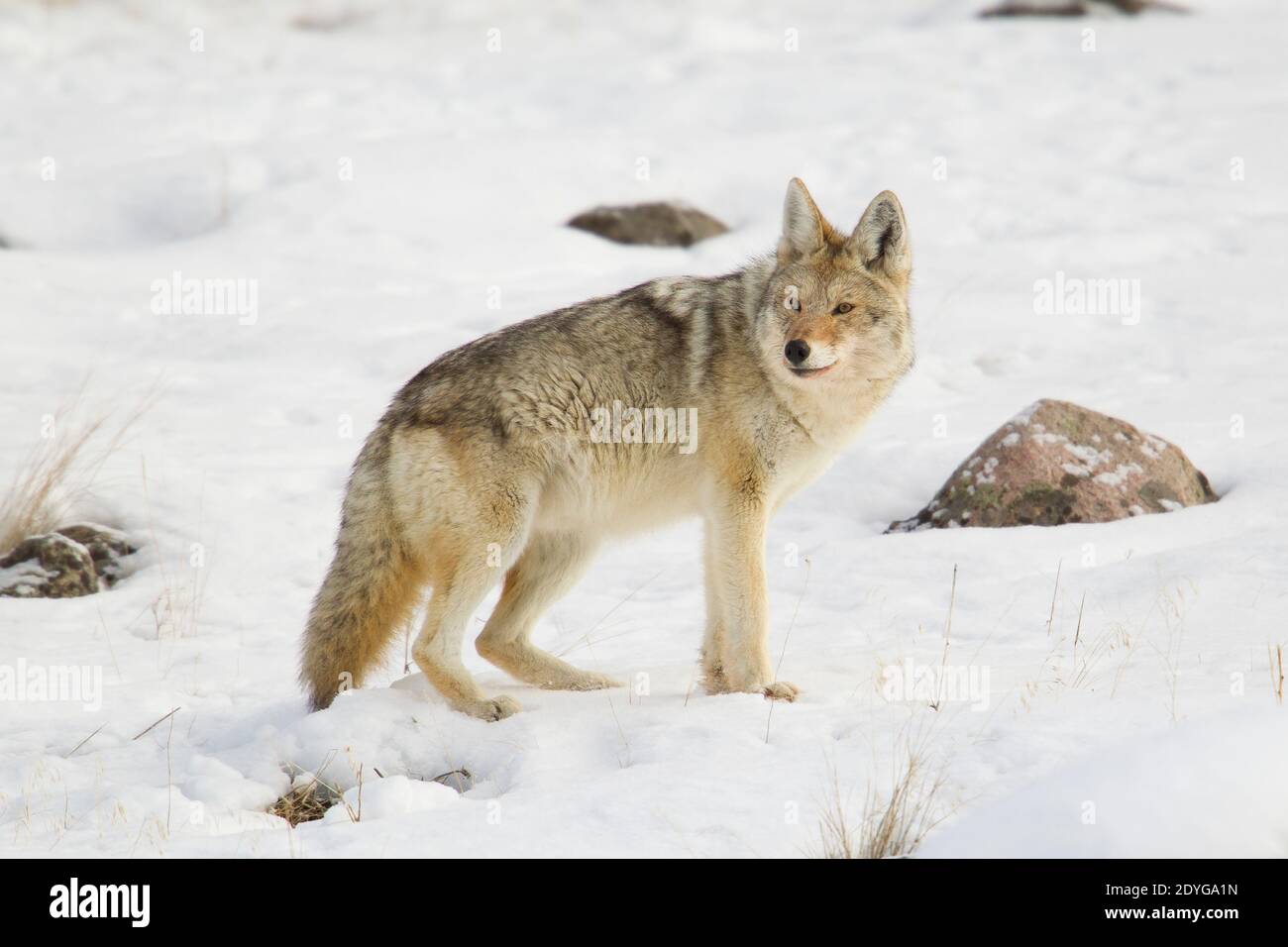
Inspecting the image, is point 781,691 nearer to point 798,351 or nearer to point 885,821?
point 798,351

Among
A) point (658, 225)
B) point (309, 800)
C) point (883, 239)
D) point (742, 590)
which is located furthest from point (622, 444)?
point (658, 225)

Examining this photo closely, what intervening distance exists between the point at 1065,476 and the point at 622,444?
12.5ft

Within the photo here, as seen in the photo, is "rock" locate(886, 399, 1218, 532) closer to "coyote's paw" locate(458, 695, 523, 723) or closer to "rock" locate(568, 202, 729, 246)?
"coyote's paw" locate(458, 695, 523, 723)

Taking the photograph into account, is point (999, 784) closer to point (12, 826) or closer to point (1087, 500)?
point (12, 826)

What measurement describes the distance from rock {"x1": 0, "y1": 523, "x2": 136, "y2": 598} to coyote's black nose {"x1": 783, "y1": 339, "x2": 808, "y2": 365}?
16.9 ft

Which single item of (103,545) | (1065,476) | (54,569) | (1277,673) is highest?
(1065,476)

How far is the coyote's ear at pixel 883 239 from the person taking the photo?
6219 mm

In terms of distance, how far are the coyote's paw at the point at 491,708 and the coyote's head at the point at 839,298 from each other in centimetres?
201

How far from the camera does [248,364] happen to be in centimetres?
1185

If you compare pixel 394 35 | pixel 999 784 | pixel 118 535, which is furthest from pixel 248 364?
pixel 394 35

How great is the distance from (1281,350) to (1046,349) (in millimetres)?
2035

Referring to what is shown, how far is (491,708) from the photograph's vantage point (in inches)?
230

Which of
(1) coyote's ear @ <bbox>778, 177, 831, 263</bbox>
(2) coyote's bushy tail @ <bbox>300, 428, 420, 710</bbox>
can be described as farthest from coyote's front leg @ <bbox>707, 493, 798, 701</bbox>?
(2) coyote's bushy tail @ <bbox>300, 428, 420, 710</bbox>

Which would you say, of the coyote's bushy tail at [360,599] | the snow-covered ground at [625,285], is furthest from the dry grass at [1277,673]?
the coyote's bushy tail at [360,599]
